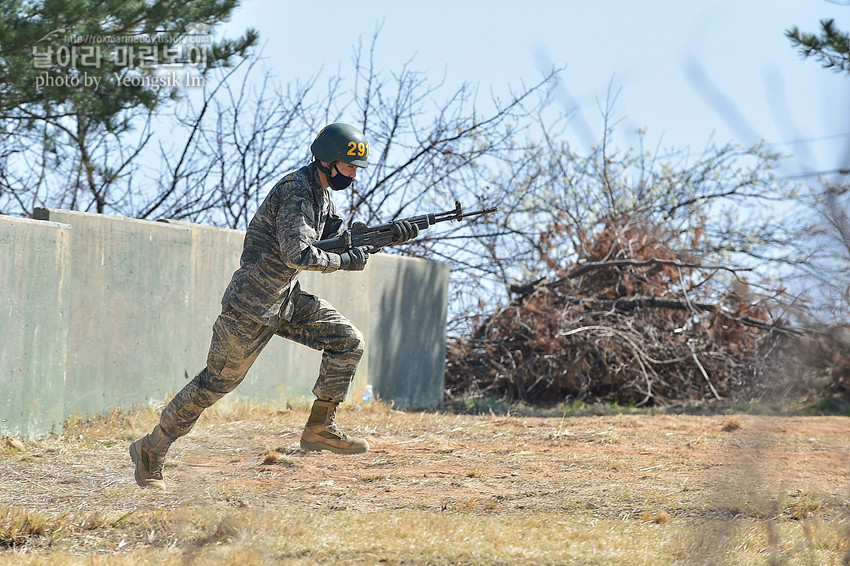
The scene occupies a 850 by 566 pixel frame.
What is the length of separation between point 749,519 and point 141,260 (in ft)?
16.9

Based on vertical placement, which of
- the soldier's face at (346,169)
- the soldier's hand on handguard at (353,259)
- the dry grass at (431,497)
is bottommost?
the dry grass at (431,497)

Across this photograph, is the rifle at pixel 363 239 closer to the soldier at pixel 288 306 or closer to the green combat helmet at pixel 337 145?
the soldier at pixel 288 306

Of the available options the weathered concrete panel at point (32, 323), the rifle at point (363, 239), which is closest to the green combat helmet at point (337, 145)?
the rifle at point (363, 239)

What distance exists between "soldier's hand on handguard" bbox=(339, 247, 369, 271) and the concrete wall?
2772mm

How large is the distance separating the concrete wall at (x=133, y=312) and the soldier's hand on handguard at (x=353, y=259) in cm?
277

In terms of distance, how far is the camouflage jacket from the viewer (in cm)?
497

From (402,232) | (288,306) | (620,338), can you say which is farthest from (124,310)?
(620,338)

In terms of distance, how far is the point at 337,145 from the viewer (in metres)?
5.24

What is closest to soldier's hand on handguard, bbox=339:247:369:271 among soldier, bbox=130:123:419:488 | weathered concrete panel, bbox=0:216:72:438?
soldier, bbox=130:123:419:488

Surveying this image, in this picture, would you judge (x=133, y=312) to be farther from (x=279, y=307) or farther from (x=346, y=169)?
(x=346, y=169)

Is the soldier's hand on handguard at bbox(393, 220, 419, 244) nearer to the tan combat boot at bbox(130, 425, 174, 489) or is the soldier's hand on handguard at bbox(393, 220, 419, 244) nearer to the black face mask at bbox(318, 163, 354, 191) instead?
the black face mask at bbox(318, 163, 354, 191)

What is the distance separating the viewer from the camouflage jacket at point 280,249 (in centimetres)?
497

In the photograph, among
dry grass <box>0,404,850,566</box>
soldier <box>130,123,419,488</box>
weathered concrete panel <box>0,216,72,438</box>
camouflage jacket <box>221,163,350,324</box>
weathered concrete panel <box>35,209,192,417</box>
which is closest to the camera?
dry grass <box>0,404,850,566</box>

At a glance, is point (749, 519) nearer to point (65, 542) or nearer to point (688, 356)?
point (65, 542)
